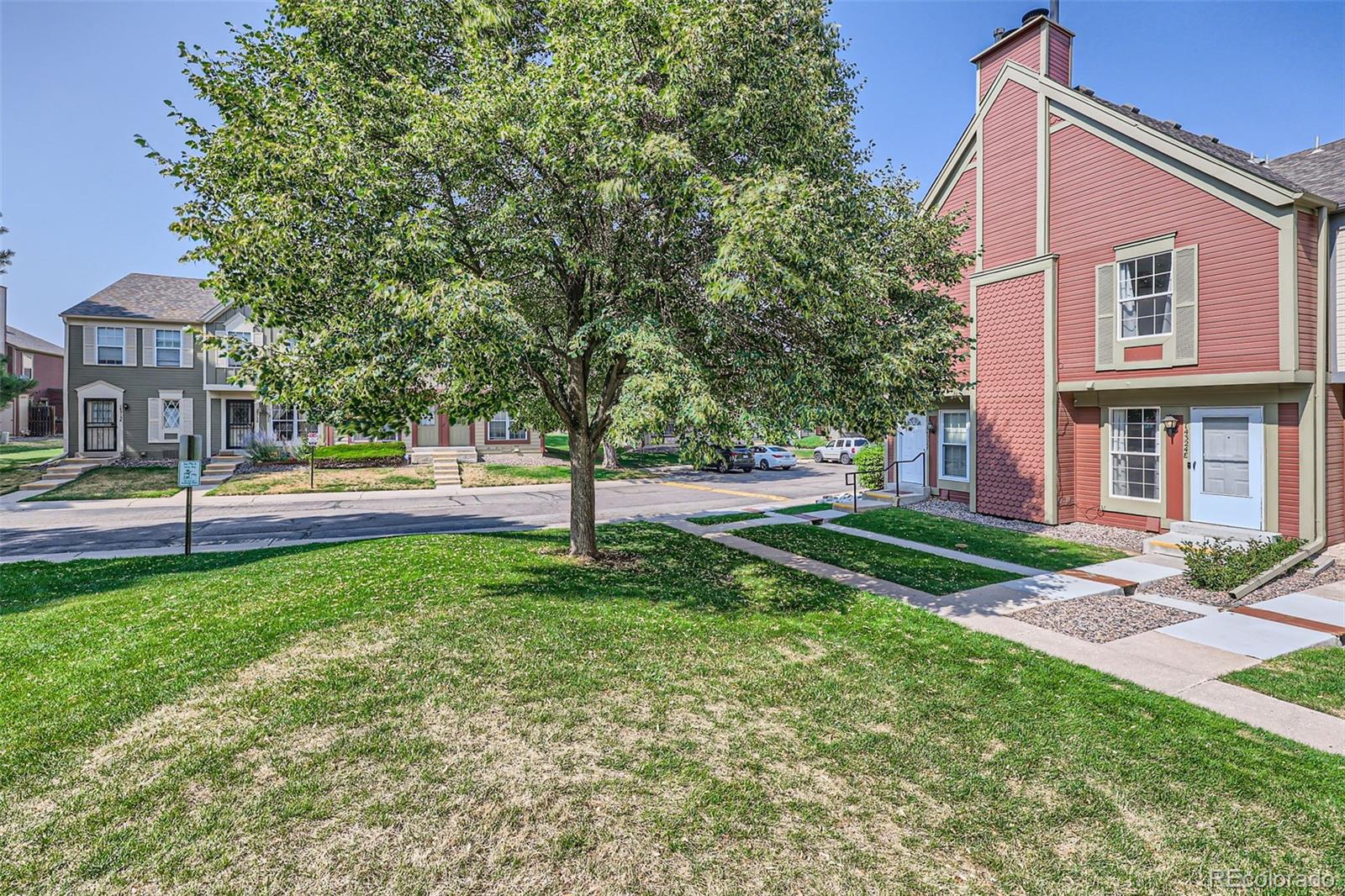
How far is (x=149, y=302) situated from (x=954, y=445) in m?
31.9

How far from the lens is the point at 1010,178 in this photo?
46.7 ft

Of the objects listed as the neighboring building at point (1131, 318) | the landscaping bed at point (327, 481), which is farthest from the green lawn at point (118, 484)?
the neighboring building at point (1131, 318)

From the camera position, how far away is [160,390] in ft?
84.7

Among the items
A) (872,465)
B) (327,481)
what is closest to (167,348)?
(327,481)

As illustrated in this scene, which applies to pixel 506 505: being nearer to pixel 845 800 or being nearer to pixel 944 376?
pixel 944 376

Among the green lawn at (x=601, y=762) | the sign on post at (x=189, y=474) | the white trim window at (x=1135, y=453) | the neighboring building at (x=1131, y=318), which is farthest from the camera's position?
the white trim window at (x=1135, y=453)

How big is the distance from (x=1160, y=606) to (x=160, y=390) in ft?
108

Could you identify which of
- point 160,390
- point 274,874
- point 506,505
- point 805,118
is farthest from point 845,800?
point 160,390

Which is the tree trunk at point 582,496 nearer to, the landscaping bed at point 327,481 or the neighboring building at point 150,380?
the landscaping bed at point 327,481

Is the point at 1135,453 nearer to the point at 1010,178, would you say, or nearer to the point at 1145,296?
the point at 1145,296

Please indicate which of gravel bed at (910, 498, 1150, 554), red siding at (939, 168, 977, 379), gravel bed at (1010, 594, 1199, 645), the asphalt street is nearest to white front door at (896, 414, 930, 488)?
gravel bed at (910, 498, 1150, 554)

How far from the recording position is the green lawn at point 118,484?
19.1 m

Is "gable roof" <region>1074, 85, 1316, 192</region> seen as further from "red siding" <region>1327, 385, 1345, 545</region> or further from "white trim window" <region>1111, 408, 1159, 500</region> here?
"white trim window" <region>1111, 408, 1159, 500</region>

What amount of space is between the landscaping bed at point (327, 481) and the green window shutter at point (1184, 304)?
70.2ft
